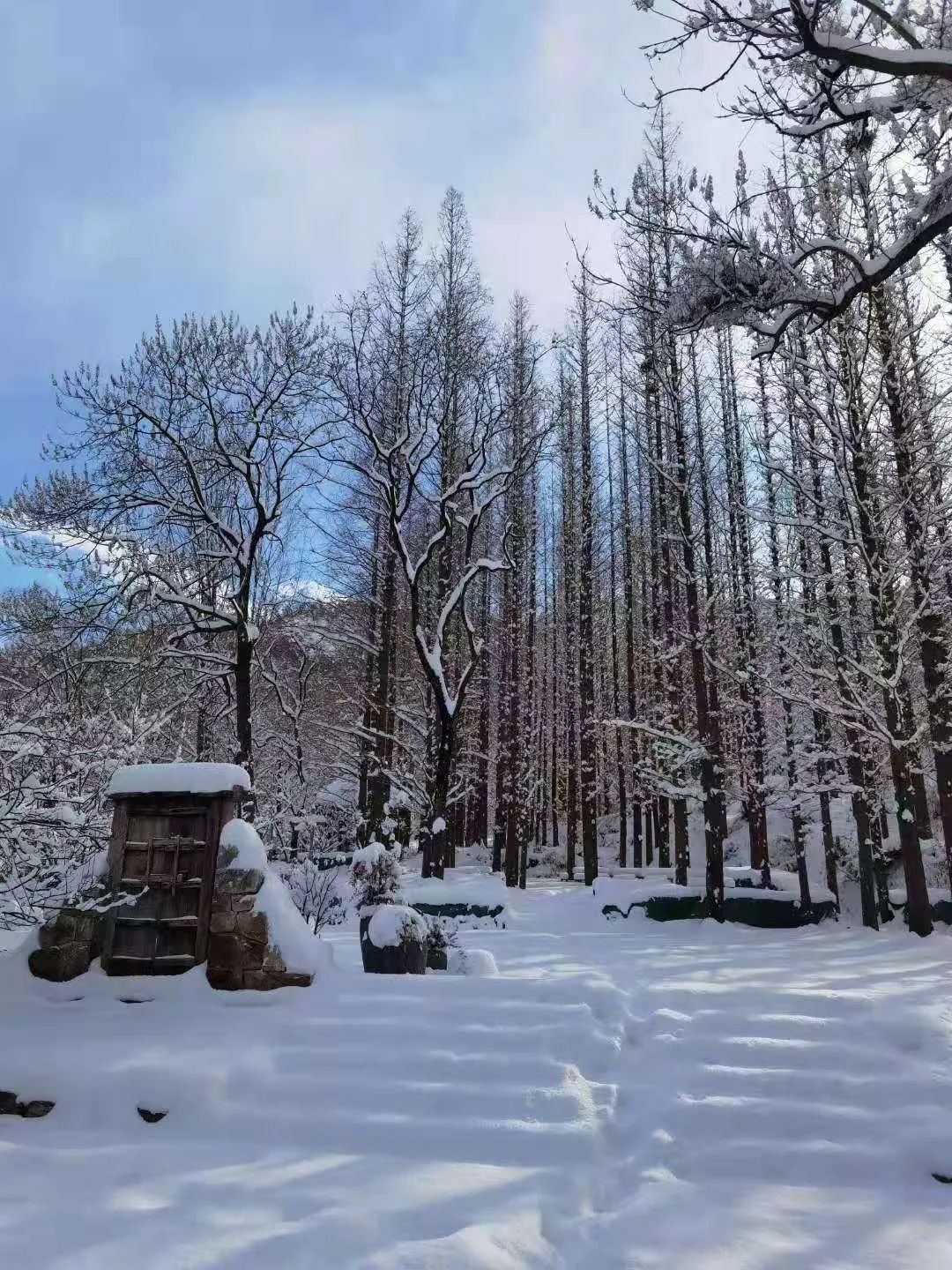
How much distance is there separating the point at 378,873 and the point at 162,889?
260cm

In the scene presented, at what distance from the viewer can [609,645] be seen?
32375 mm

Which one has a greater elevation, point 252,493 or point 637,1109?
point 252,493

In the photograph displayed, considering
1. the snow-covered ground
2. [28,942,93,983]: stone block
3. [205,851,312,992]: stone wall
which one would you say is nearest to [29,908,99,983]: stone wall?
[28,942,93,983]: stone block

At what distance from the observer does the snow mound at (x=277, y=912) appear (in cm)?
630

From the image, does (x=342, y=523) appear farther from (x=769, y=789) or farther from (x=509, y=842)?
(x=769, y=789)

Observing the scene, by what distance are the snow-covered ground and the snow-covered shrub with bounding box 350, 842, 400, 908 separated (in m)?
1.97

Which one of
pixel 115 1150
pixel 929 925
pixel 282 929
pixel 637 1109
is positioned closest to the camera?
pixel 115 1150

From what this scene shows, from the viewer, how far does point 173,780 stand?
6.92 m

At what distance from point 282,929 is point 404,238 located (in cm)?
1634

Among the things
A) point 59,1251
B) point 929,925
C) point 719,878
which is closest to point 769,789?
point 719,878

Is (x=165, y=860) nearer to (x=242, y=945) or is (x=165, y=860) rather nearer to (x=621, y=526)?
(x=242, y=945)

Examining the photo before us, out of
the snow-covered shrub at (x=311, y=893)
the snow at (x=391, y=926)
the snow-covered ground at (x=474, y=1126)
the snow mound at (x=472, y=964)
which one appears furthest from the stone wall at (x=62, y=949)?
the snow mound at (x=472, y=964)

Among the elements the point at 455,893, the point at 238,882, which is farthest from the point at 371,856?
the point at 455,893

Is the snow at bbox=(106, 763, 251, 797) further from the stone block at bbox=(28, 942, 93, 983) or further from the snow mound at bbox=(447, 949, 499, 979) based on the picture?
the snow mound at bbox=(447, 949, 499, 979)
